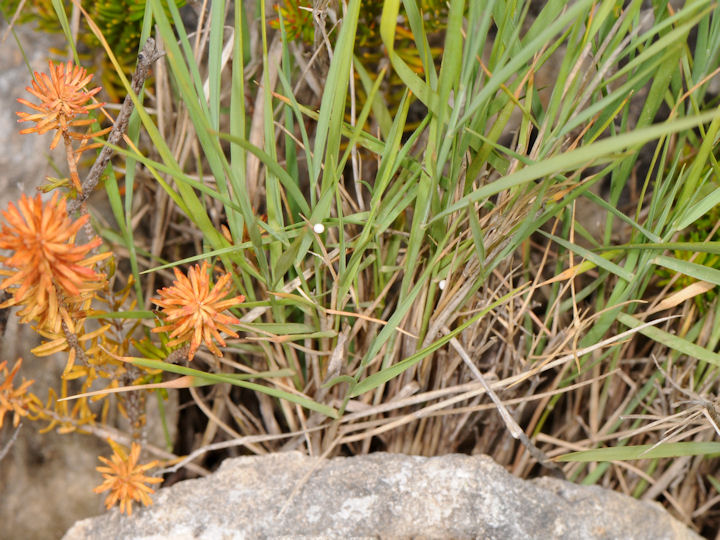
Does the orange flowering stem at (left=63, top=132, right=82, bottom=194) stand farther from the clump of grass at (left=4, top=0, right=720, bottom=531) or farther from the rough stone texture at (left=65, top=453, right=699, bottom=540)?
the rough stone texture at (left=65, top=453, right=699, bottom=540)

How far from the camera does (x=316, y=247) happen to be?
0.70 metres

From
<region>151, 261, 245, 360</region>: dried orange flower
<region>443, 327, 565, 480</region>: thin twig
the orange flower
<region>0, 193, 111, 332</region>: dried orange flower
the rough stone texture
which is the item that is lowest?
the rough stone texture

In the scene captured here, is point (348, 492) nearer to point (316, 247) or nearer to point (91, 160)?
point (316, 247)

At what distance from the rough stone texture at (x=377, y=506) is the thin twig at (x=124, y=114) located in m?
0.39

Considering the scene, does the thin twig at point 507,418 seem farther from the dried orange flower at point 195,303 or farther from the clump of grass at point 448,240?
the dried orange flower at point 195,303

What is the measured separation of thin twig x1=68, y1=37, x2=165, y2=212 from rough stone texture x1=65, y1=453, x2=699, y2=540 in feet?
1.28

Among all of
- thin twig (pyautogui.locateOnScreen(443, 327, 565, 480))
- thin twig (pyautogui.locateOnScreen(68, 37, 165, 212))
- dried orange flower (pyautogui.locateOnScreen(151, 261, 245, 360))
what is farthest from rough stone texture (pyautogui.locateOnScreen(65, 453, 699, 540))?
thin twig (pyautogui.locateOnScreen(68, 37, 165, 212))

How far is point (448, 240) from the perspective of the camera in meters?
0.71

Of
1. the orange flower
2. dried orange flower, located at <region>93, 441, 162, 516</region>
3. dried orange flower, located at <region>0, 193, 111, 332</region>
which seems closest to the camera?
dried orange flower, located at <region>0, 193, 111, 332</region>

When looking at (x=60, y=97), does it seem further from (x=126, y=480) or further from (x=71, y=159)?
(x=126, y=480)

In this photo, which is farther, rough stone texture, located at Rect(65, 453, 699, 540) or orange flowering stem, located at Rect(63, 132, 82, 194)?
rough stone texture, located at Rect(65, 453, 699, 540)

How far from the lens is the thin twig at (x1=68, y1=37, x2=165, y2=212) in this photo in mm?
612

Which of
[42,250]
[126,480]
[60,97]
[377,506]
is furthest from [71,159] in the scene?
[377,506]

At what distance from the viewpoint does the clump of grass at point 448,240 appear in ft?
1.98
